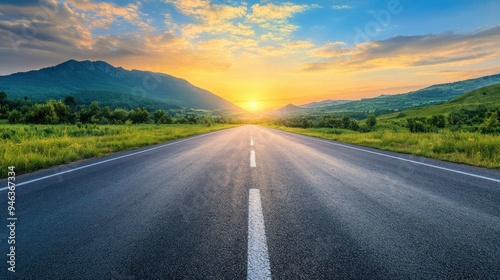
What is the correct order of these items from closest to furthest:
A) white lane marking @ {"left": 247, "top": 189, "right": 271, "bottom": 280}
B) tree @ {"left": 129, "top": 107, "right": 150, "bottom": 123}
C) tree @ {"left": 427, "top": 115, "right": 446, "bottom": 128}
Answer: white lane marking @ {"left": 247, "top": 189, "right": 271, "bottom": 280}
tree @ {"left": 427, "top": 115, "right": 446, "bottom": 128}
tree @ {"left": 129, "top": 107, "right": 150, "bottom": 123}

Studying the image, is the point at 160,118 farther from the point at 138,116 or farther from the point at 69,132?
the point at 69,132

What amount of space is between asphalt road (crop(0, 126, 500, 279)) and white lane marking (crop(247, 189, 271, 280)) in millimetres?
12

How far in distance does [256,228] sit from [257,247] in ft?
1.32

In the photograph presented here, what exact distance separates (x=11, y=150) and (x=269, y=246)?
982 cm

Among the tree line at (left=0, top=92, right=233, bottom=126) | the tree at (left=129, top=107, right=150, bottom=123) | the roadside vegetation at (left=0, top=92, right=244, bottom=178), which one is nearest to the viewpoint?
the roadside vegetation at (left=0, top=92, right=244, bottom=178)

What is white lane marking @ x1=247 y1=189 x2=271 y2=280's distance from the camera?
1820 millimetres

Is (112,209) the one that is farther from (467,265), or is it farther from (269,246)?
(467,265)

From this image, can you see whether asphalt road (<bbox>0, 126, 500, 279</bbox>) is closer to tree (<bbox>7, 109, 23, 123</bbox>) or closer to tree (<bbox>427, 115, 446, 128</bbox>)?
tree (<bbox>7, 109, 23, 123</bbox>)

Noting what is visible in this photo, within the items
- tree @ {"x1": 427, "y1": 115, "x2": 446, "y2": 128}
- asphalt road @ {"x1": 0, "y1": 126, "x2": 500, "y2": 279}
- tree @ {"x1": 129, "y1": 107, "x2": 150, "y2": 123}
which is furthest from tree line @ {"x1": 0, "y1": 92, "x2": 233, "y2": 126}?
tree @ {"x1": 427, "y1": 115, "x2": 446, "y2": 128}

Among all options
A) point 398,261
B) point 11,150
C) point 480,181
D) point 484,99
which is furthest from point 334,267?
point 484,99

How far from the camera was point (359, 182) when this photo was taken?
4.76m

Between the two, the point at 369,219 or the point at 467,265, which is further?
the point at 369,219

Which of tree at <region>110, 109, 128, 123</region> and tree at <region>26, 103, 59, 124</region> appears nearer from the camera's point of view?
tree at <region>26, 103, 59, 124</region>

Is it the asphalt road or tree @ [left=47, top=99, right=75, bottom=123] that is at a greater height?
tree @ [left=47, top=99, right=75, bottom=123]
